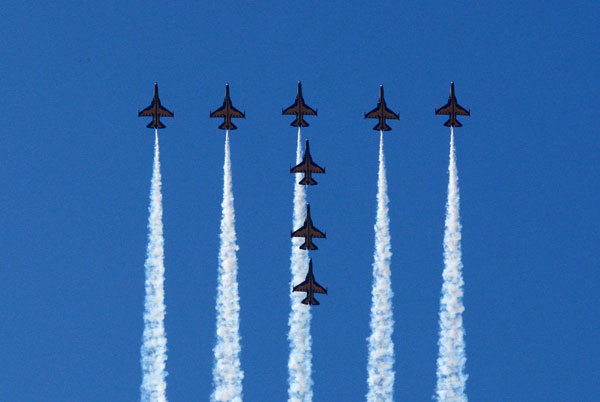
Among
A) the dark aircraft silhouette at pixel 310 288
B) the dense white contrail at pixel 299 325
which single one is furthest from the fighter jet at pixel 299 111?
the dark aircraft silhouette at pixel 310 288

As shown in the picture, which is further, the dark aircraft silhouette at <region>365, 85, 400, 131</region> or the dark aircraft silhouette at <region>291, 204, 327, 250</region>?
the dark aircraft silhouette at <region>365, 85, 400, 131</region>

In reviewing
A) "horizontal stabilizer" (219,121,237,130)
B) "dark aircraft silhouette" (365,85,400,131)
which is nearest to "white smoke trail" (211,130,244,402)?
"horizontal stabilizer" (219,121,237,130)

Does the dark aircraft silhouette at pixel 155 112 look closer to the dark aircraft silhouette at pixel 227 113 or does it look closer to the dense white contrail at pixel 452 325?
the dark aircraft silhouette at pixel 227 113

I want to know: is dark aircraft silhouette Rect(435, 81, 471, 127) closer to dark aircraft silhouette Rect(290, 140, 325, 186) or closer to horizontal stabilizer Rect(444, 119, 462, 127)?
horizontal stabilizer Rect(444, 119, 462, 127)

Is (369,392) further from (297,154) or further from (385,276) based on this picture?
(297,154)

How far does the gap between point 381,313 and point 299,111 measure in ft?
42.1

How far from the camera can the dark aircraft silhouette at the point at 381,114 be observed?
64.2 meters

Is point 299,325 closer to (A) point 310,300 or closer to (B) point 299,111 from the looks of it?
(A) point 310,300

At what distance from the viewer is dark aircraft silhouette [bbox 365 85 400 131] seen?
6425cm

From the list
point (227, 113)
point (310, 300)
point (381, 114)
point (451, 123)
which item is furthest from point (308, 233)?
point (451, 123)

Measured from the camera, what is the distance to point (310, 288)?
61.0 m

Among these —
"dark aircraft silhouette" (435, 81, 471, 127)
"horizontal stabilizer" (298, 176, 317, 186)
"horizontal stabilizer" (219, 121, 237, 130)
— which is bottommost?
"horizontal stabilizer" (298, 176, 317, 186)

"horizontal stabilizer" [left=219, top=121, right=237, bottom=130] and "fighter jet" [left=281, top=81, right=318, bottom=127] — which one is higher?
"fighter jet" [left=281, top=81, right=318, bottom=127]

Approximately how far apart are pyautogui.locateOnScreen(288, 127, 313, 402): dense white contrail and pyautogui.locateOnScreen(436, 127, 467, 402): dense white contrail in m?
7.37
